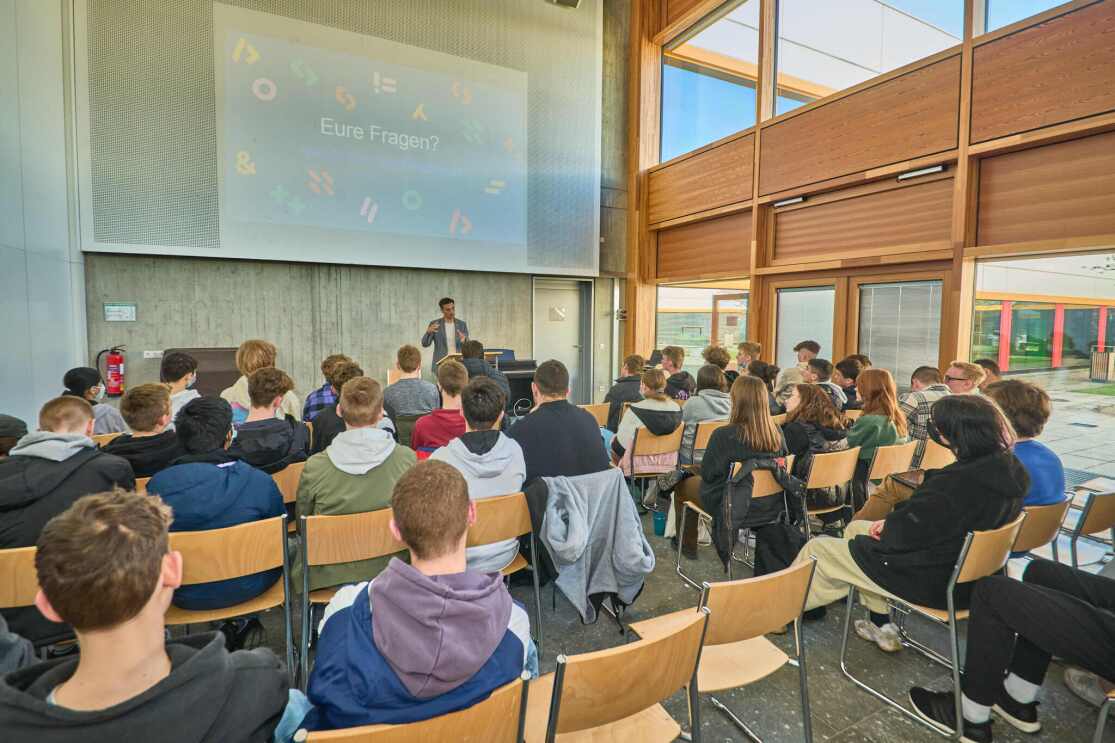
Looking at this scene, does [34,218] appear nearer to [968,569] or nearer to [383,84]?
[383,84]

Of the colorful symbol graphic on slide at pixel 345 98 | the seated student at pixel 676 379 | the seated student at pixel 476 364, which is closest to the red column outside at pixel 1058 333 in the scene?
the seated student at pixel 676 379

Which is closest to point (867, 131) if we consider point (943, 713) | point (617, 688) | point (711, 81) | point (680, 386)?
point (711, 81)

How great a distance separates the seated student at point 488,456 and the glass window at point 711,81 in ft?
20.6

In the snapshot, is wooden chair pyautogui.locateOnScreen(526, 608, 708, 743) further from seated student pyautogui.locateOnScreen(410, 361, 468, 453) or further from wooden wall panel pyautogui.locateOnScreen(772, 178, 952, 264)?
wooden wall panel pyautogui.locateOnScreen(772, 178, 952, 264)

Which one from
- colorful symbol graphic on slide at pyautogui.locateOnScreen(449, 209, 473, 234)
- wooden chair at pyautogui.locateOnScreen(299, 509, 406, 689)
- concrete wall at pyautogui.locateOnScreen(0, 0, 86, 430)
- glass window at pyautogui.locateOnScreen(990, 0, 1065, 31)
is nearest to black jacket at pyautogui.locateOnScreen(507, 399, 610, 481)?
wooden chair at pyautogui.locateOnScreen(299, 509, 406, 689)

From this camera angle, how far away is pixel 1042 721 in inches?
82.7

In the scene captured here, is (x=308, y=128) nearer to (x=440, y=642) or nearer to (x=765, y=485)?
(x=765, y=485)

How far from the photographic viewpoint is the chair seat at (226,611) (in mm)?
1997

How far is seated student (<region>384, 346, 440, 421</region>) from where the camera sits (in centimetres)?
407

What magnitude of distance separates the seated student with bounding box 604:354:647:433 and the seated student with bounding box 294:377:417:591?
232cm

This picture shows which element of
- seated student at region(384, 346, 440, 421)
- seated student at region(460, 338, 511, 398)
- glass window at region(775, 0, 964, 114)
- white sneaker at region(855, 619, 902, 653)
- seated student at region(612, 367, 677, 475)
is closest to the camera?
white sneaker at region(855, 619, 902, 653)

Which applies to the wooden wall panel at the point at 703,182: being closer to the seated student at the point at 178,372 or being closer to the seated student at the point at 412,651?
the seated student at the point at 178,372

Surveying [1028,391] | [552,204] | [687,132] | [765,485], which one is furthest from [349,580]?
[687,132]

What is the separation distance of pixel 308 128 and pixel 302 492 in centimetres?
565
